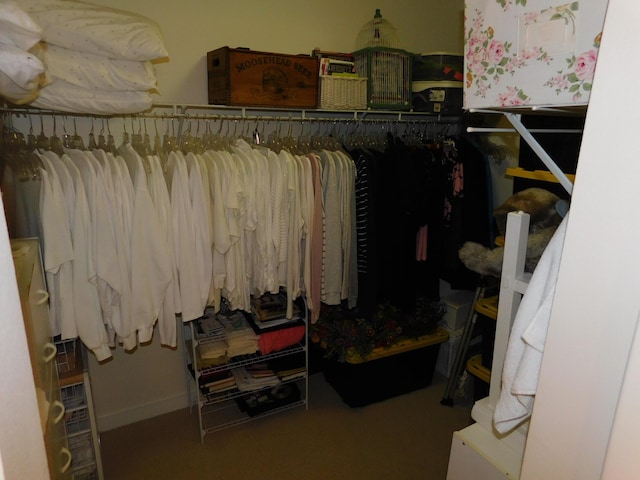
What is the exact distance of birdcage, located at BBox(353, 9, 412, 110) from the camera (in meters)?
2.48

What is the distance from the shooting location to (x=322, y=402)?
9.07 feet

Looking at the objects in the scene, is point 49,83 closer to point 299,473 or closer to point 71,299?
point 71,299

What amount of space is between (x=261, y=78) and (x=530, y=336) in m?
1.78

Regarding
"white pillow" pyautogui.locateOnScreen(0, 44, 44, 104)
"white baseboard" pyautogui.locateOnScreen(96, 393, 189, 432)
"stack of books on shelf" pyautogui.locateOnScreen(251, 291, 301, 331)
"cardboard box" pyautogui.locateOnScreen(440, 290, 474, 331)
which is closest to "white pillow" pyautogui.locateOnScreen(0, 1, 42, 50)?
"white pillow" pyautogui.locateOnScreen(0, 44, 44, 104)

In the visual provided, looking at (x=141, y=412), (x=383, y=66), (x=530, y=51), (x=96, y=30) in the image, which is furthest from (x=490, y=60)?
(x=141, y=412)

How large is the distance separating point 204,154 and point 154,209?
38 cm

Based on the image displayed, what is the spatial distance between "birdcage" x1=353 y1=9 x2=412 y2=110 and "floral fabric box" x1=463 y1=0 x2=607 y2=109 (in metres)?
1.48

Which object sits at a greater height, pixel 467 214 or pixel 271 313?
pixel 467 214

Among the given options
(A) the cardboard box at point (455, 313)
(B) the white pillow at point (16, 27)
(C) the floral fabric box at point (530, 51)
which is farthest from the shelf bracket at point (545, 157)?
(A) the cardboard box at point (455, 313)

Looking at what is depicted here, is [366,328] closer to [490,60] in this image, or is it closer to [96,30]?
[490,60]

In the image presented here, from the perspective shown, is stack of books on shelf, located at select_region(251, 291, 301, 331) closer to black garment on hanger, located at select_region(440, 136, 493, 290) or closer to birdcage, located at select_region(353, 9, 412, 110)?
black garment on hanger, located at select_region(440, 136, 493, 290)

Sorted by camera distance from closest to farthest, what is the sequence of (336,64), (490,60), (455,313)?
(490,60) < (336,64) < (455,313)

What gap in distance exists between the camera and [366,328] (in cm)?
262

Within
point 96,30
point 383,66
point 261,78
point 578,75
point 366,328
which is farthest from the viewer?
point 366,328
